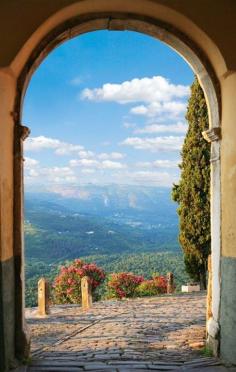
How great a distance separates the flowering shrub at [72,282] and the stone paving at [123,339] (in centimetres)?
573

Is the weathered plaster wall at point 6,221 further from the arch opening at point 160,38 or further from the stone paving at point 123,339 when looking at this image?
the stone paving at point 123,339

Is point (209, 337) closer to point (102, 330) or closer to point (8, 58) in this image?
point (102, 330)

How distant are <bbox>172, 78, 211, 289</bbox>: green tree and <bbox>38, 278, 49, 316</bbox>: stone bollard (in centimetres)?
595

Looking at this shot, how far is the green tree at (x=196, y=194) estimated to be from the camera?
17125 mm

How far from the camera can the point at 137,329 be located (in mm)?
8969

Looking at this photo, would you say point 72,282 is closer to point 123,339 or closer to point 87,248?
point 123,339

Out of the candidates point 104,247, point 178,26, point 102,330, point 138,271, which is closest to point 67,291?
point 102,330

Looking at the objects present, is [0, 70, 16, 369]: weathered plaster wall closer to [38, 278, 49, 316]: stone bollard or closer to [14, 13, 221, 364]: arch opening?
[14, 13, 221, 364]: arch opening

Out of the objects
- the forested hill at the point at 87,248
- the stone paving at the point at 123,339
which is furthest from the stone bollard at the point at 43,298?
the forested hill at the point at 87,248

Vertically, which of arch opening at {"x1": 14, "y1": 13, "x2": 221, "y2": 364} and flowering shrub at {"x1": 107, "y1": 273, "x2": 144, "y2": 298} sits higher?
arch opening at {"x1": 14, "y1": 13, "x2": 221, "y2": 364}

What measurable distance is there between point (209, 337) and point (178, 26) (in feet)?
12.5

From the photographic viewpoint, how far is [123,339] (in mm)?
7879

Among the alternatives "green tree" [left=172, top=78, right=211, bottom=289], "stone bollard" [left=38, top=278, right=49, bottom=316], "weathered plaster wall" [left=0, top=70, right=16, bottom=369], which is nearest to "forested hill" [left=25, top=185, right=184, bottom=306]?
"green tree" [left=172, top=78, right=211, bottom=289]

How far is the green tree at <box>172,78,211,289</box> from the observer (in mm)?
17125
